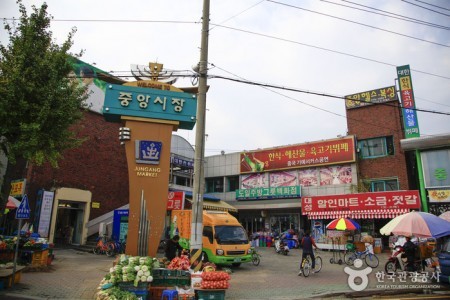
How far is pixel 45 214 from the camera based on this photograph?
2144 centimetres

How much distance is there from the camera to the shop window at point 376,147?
25.9 meters

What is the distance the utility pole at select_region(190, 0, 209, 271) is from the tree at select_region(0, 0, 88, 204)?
4.34 meters

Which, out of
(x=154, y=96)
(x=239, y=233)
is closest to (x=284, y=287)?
(x=239, y=233)

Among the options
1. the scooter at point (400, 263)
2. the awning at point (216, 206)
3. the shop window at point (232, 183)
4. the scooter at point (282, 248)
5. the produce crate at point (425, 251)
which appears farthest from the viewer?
the shop window at point (232, 183)

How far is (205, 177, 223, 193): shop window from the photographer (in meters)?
35.2

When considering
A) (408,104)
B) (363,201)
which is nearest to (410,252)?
(363,201)

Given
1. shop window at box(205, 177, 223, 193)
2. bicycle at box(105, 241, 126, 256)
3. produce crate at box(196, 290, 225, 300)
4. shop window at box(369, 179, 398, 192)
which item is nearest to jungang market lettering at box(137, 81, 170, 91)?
produce crate at box(196, 290, 225, 300)

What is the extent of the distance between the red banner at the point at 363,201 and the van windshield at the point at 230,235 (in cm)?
1148

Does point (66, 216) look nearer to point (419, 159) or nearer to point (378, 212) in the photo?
point (378, 212)

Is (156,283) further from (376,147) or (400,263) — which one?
(376,147)

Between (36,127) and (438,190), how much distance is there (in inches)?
919

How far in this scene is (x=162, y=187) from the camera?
12.5m

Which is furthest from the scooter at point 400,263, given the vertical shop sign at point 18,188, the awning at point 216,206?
the vertical shop sign at point 18,188

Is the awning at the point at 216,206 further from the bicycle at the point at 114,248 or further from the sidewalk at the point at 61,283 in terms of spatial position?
the sidewalk at the point at 61,283
